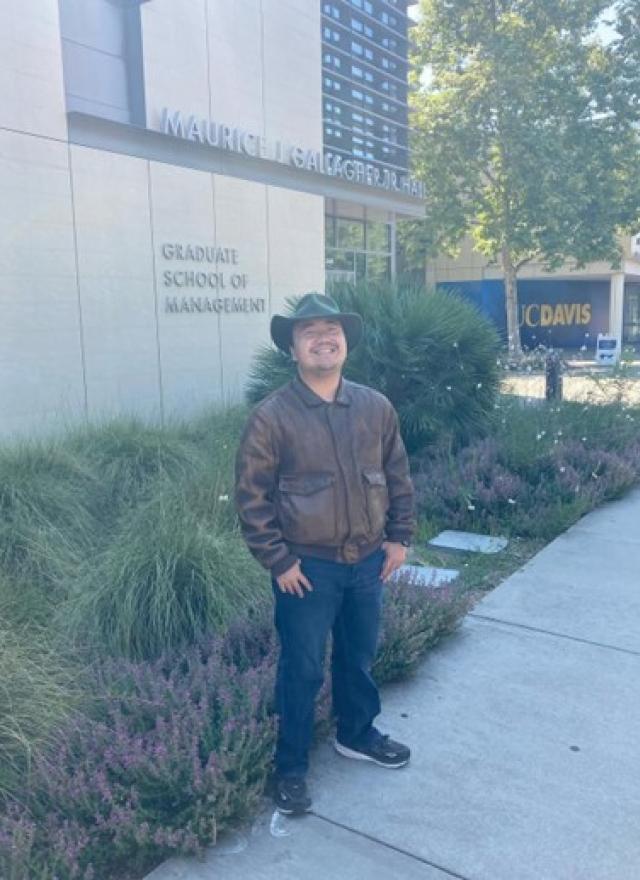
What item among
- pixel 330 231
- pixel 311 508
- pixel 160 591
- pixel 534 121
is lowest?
pixel 160 591

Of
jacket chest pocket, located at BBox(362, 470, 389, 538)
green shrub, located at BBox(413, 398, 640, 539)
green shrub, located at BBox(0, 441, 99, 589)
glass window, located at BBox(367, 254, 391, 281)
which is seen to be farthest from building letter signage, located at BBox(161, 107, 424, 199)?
jacket chest pocket, located at BBox(362, 470, 389, 538)

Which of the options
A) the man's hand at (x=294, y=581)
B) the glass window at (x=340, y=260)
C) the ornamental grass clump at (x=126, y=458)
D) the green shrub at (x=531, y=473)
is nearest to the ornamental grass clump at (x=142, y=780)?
the man's hand at (x=294, y=581)

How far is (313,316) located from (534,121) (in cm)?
2499

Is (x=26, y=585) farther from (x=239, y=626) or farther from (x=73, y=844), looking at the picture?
(x=73, y=844)

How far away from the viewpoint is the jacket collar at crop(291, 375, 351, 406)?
3.01 meters

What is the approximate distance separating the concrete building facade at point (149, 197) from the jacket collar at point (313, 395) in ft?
21.3

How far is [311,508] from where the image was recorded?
2.94 metres

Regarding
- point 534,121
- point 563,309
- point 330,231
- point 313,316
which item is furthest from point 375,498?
point 563,309

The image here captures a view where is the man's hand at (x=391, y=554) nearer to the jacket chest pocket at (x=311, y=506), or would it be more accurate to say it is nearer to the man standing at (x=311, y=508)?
the man standing at (x=311, y=508)

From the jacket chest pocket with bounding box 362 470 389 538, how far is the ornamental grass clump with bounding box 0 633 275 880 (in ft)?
2.86

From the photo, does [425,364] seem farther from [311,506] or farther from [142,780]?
[142,780]

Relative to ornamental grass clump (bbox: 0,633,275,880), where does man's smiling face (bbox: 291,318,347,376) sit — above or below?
above

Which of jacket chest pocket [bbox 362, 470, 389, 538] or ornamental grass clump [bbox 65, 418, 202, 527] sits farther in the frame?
ornamental grass clump [bbox 65, 418, 202, 527]

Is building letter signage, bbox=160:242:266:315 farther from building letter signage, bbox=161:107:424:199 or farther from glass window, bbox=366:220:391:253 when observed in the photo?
glass window, bbox=366:220:391:253
